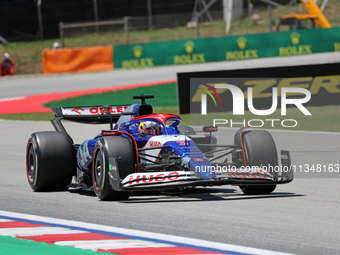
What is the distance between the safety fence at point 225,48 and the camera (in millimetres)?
36125

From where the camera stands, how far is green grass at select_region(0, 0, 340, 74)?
41094mm

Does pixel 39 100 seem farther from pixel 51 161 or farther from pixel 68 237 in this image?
pixel 68 237

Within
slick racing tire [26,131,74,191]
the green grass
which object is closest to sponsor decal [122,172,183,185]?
slick racing tire [26,131,74,191]

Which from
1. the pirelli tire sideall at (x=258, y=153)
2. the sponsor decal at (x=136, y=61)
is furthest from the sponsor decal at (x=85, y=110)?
the sponsor decal at (x=136, y=61)

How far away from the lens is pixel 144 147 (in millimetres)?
9141

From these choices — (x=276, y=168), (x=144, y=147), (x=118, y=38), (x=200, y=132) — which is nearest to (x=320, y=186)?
(x=276, y=168)

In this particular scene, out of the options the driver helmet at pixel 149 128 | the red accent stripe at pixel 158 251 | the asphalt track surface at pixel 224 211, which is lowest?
the asphalt track surface at pixel 224 211

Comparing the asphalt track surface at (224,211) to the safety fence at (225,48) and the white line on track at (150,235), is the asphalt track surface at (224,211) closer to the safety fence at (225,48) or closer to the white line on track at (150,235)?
the white line on track at (150,235)

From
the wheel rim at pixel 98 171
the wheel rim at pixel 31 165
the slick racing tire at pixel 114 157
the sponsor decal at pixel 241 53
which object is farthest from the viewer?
the sponsor decal at pixel 241 53

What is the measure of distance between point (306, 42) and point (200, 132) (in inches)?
1094

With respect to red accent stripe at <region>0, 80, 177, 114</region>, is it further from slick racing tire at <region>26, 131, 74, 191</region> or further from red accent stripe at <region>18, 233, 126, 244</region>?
red accent stripe at <region>18, 233, 126, 244</region>

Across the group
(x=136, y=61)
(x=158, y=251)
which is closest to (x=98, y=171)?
(x=158, y=251)

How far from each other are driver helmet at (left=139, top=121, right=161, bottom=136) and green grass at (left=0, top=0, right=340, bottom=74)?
31.5 meters

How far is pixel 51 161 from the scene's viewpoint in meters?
9.57
